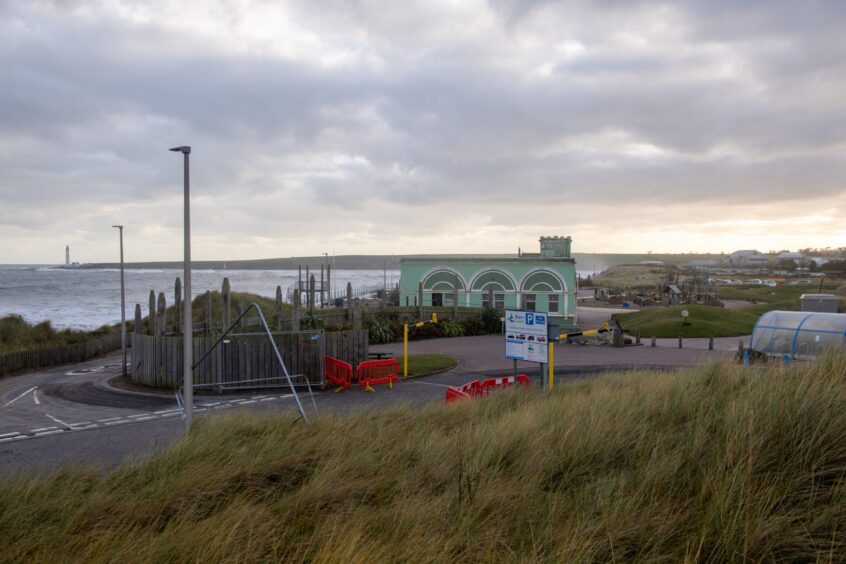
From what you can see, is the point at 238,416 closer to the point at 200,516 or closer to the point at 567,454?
the point at 200,516

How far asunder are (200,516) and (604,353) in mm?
25320

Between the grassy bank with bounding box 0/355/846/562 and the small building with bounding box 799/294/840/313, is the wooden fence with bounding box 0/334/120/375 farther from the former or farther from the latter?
the small building with bounding box 799/294/840/313

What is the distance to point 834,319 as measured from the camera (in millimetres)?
18312

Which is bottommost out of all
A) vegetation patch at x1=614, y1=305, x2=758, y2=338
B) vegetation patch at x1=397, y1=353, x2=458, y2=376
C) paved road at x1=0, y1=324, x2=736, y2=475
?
paved road at x1=0, y1=324, x2=736, y2=475

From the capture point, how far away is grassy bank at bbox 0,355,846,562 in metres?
4.14

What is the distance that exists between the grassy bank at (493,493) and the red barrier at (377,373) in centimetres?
1270

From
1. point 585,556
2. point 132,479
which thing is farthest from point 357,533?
point 132,479

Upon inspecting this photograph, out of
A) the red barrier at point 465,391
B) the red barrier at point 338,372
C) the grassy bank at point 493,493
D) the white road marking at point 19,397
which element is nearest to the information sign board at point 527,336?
the red barrier at point 465,391

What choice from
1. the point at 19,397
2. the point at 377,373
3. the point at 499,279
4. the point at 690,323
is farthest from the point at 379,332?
the point at 690,323

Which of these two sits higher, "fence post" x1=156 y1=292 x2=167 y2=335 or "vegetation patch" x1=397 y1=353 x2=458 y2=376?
"fence post" x1=156 y1=292 x2=167 y2=335

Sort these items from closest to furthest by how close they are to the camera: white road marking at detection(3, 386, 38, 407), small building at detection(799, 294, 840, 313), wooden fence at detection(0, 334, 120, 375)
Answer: white road marking at detection(3, 386, 38, 407), small building at detection(799, 294, 840, 313), wooden fence at detection(0, 334, 120, 375)

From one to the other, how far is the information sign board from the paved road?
281cm

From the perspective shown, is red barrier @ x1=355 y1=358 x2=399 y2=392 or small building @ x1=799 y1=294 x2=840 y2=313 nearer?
red barrier @ x1=355 y1=358 x2=399 y2=392

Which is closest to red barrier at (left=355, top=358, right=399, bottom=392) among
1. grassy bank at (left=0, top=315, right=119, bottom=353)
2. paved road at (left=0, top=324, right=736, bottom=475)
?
paved road at (left=0, top=324, right=736, bottom=475)
